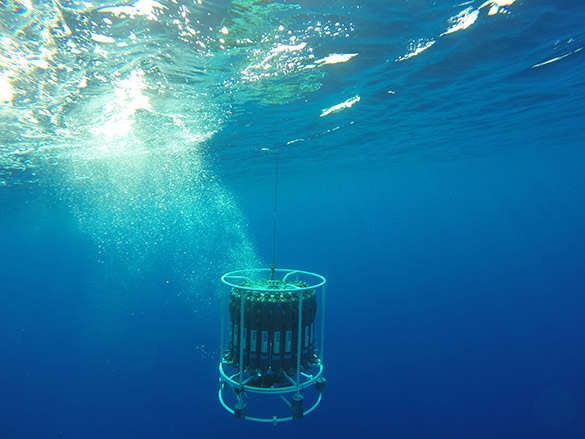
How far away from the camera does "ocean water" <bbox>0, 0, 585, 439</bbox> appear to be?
22.5 ft

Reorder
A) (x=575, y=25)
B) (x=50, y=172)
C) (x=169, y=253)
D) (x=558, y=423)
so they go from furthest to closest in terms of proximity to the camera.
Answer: (x=169, y=253)
(x=50, y=172)
(x=558, y=423)
(x=575, y=25)

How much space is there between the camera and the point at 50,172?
65.3ft

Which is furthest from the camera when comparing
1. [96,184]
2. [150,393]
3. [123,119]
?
[96,184]

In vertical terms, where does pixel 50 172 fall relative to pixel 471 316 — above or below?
above

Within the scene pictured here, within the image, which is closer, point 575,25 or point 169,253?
point 575,25

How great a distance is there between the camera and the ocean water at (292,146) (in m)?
6.86

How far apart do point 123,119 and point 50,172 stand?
1165 cm

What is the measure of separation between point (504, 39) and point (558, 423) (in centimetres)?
1818

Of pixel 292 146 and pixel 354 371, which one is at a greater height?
pixel 292 146

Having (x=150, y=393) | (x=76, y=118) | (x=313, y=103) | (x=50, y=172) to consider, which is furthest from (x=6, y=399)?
(x=313, y=103)

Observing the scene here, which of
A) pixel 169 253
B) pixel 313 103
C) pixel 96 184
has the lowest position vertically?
pixel 169 253

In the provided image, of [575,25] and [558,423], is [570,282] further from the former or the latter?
[575,25]

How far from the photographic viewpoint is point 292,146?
18672 millimetres

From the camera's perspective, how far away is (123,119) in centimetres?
1203
